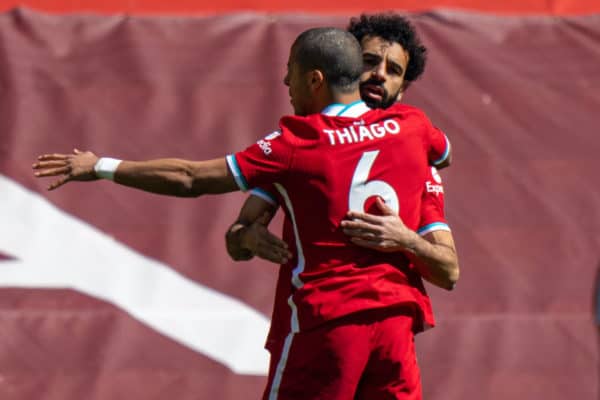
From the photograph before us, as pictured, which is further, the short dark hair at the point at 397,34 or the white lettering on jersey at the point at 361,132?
the short dark hair at the point at 397,34

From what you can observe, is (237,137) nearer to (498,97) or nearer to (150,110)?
(150,110)

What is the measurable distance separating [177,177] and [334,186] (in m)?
0.47

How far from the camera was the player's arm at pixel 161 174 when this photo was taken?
3.54 metres

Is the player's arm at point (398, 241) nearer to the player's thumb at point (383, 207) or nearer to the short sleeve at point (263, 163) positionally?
the player's thumb at point (383, 207)

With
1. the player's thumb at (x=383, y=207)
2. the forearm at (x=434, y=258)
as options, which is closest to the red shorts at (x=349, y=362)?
the forearm at (x=434, y=258)

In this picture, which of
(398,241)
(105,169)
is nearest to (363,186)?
(398,241)

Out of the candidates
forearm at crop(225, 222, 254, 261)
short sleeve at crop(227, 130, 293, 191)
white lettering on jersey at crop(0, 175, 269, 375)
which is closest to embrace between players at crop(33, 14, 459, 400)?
short sleeve at crop(227, 130, 293, 191)

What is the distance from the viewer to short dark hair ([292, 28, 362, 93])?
359cm

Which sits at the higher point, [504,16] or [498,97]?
[504,16]

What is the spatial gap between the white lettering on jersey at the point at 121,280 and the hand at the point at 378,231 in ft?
7.25

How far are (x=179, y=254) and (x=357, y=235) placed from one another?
2.39 meters

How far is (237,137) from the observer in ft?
19.4

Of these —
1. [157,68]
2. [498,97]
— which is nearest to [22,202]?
[157,68]

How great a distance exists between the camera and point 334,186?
3527 millimetres
